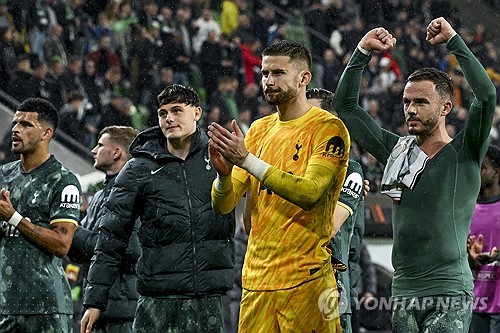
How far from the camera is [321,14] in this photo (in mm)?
23516

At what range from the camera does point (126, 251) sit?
830 centimetres

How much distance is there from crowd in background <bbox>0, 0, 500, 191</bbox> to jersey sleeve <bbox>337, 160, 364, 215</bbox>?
901cm

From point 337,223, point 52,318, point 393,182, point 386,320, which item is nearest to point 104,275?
point 52,318

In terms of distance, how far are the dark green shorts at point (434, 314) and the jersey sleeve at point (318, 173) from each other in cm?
84

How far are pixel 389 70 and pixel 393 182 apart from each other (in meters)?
16.0

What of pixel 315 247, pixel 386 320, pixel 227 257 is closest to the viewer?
pixel 315 247

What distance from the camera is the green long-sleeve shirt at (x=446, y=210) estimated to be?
632cm

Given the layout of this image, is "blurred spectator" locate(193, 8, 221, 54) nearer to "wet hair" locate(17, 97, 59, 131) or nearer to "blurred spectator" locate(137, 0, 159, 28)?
"blurred spectator" locate(137, 0, 159, 28)

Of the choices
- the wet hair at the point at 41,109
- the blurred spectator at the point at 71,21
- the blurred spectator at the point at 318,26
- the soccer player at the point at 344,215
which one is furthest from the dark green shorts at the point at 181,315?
the blurred spectator at the point at 318,26

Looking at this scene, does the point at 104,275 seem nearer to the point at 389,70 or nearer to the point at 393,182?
the point at 393,182

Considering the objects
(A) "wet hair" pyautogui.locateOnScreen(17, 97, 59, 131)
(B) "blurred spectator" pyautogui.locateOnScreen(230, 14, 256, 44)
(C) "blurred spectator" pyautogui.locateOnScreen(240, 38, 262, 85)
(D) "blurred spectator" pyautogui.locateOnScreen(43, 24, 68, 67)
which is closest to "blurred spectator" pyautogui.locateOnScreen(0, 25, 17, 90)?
(D) "blurred spectator" pyautogui.locateOnScreen(43, 24, 68, 67)

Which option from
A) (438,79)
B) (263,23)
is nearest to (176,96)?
(438,79)

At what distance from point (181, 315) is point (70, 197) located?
4.25 feet

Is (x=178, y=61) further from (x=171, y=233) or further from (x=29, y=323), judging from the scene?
(x=171, y=233)
